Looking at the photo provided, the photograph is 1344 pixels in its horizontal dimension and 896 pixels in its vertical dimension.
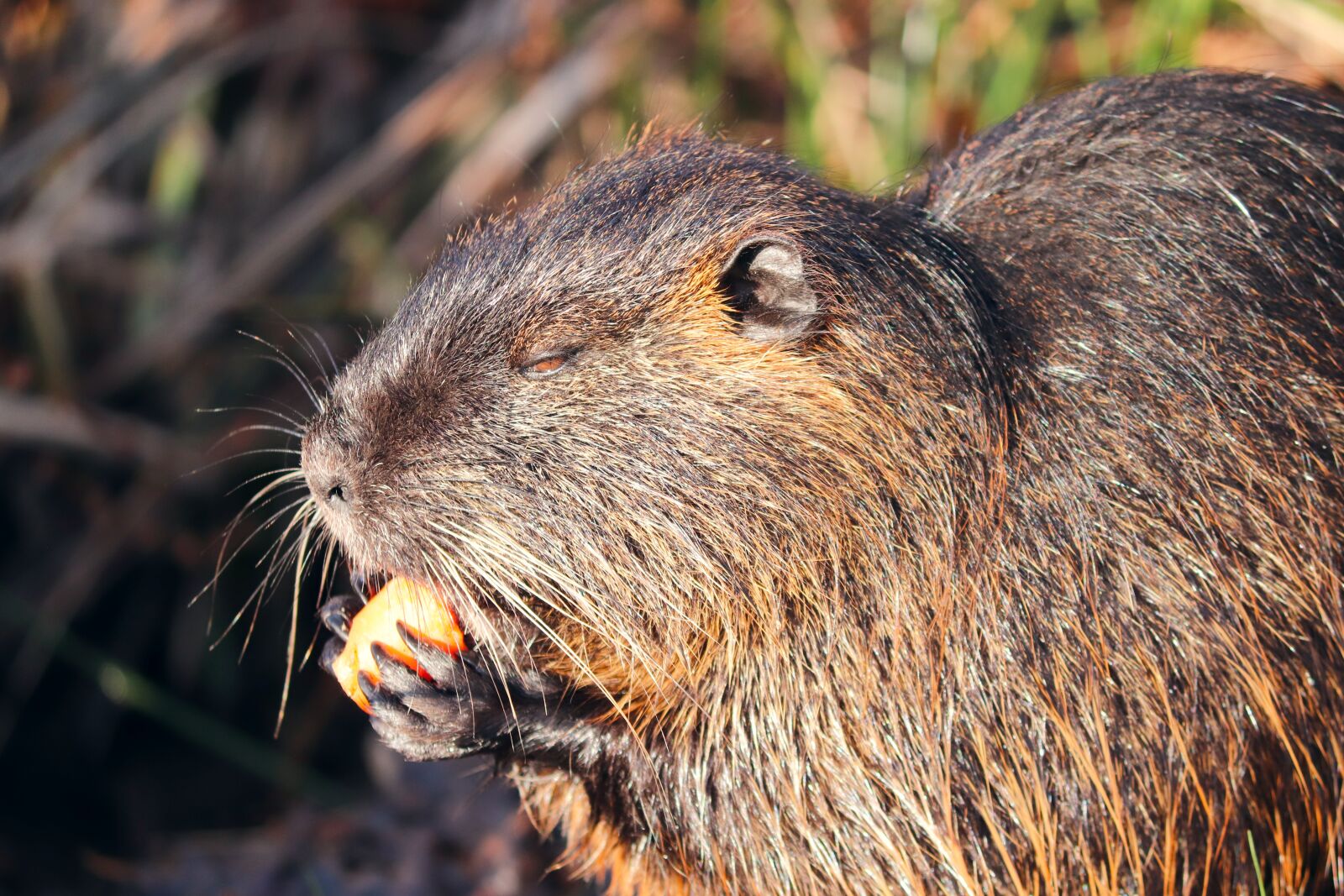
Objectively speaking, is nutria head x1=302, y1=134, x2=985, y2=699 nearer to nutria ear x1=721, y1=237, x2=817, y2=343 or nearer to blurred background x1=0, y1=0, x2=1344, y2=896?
nutria ear x1=721, y1=237, x2=817, y2=343

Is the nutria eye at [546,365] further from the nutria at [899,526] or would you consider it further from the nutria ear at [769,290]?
the nutria ear at [769,290]

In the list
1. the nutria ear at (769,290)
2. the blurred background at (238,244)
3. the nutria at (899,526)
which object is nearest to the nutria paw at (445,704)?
the nutria at (899,526)

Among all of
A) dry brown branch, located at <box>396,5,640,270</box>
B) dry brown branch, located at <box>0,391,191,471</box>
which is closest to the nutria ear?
dry brown branch, located at <box>396,5,640,270</box>

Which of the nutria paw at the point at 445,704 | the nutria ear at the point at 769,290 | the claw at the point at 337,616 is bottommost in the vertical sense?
the claw at the point at 337,616

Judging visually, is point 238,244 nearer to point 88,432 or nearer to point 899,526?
point 88,432

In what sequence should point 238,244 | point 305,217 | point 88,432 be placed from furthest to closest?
point 238,244, point 305,217, point 88,432

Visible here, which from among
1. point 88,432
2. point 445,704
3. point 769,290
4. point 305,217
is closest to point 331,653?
point 445,704

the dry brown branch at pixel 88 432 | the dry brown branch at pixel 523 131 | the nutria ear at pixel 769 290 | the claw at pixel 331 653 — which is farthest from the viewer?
the dry brown branch at pixel 523 131
